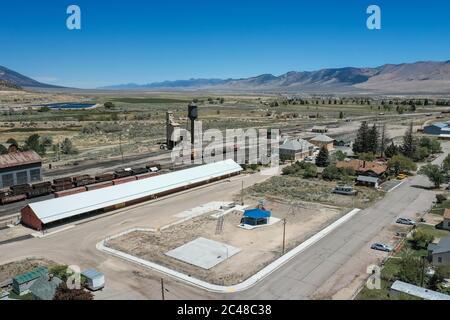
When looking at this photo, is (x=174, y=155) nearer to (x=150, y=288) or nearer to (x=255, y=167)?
(x=255, y=167)

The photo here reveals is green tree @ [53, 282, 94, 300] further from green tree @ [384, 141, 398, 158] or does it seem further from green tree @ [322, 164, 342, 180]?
green tree @ [384, 141, 398, 158]

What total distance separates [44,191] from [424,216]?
5152 centimetres

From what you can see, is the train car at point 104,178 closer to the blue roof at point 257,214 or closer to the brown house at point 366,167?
the blue roof at point 257,214

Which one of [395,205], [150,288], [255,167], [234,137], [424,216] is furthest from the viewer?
[234,137]

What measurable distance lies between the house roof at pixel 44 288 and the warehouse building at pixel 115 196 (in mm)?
15449

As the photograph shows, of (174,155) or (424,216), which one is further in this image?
(174,155)

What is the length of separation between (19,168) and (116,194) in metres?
21.0

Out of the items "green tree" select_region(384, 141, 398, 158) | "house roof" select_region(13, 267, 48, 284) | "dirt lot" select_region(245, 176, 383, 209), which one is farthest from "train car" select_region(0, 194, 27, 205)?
"green tree" select_region(384, 141, 398, 158)

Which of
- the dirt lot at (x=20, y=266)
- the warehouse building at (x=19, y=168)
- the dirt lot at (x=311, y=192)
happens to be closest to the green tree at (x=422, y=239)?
the dirt lot at (x=311, y=192)

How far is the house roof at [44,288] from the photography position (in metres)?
27.9

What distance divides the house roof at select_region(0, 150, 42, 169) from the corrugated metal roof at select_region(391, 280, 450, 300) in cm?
5618
